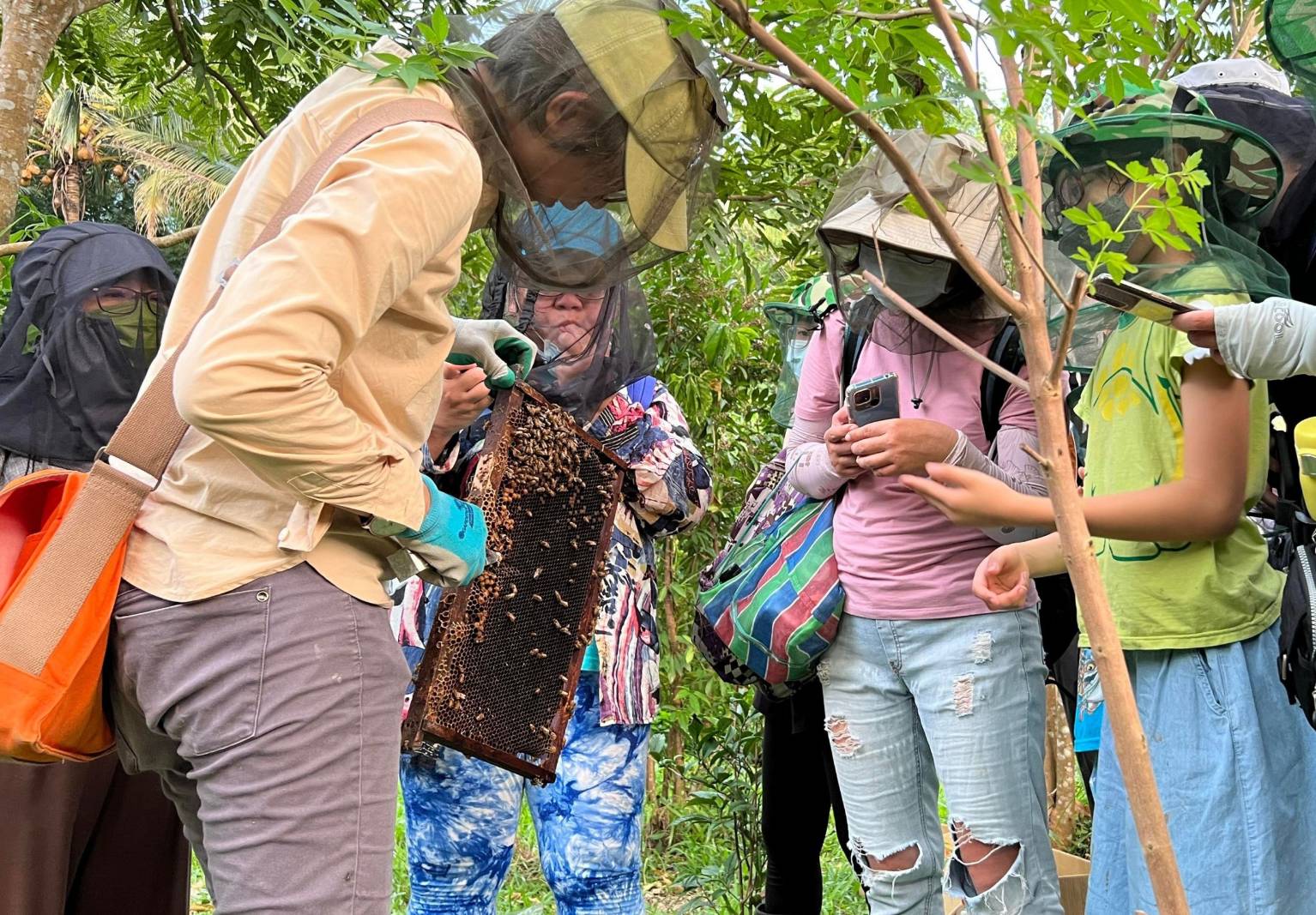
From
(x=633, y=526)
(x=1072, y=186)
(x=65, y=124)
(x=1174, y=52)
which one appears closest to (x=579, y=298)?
(x=633, y=526)

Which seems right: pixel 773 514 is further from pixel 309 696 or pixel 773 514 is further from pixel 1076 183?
pixel 309 696

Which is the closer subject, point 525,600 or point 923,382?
point 525,600

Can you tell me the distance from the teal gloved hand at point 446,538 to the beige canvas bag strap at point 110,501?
1.02 ft

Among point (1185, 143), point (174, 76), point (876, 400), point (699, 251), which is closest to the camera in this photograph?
point (1185, 143)

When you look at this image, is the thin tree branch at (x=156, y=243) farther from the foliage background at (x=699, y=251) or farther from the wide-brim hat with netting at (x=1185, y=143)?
the wide-brim hat with netting at (x=1185, y=143)

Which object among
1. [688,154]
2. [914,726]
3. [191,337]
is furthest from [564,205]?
[914,726]

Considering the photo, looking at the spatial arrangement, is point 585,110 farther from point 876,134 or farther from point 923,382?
point 923,382

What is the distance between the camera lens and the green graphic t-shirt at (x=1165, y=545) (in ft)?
6.69

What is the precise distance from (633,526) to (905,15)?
181 centimetres

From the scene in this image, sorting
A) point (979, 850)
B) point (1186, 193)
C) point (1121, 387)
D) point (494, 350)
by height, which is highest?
point (1186, 193)

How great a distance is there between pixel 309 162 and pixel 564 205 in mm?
542

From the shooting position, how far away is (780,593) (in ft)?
9.39

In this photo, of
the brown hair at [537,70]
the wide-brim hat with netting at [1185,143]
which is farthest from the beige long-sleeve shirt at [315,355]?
the wide-brim hat with netting at [1185,143]

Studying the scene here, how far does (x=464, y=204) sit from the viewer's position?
5.43 ft
